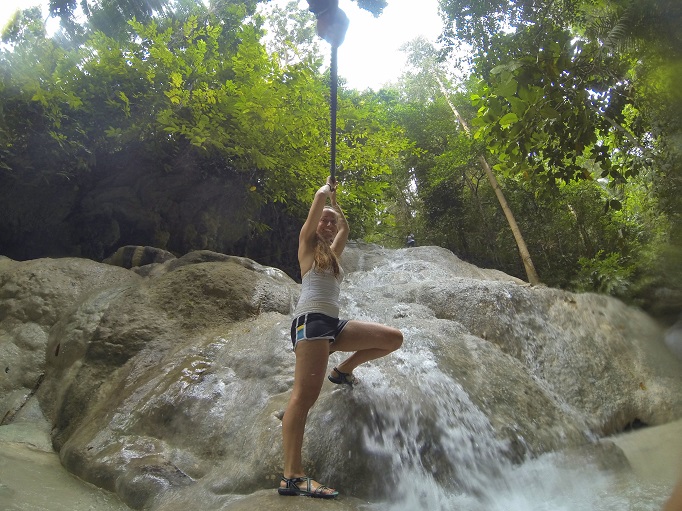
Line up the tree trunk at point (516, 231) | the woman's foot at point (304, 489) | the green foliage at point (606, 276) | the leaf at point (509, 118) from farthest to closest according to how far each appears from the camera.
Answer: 1. the tree trunk at point (516, 231)
2. the green foliage at point (606, 276)
3. the woman's foot at point (304, 489)
4. the leaf at point (509, 118)

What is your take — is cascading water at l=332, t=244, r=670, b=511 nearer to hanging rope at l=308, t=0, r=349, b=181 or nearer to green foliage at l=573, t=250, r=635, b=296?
hanging rope at l=308, t=0, r=349, b=181

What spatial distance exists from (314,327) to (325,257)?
1.45 feet

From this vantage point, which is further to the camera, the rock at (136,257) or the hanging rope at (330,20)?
the rock at (136,257)

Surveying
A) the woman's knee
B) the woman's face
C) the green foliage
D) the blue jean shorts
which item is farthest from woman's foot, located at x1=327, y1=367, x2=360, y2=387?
the green foliage

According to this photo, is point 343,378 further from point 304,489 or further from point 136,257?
point 136,257

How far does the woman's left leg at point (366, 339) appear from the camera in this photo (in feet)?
Result: 9.43

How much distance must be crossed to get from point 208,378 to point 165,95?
5340 mm

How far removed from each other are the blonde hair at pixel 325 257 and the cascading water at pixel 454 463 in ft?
3.17

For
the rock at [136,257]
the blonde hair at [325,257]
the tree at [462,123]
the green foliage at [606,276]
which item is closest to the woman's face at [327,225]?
the blonde hair at [325,257]

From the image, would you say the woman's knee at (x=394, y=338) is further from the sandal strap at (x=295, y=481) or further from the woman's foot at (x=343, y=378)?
the sandal strap at (x=295, y=481)

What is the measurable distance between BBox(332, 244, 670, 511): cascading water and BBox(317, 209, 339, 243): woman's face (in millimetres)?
1116

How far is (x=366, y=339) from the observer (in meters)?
2.94

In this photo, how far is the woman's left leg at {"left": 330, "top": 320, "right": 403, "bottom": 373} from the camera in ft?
9.43

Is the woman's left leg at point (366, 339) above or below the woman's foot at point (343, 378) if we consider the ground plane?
above
